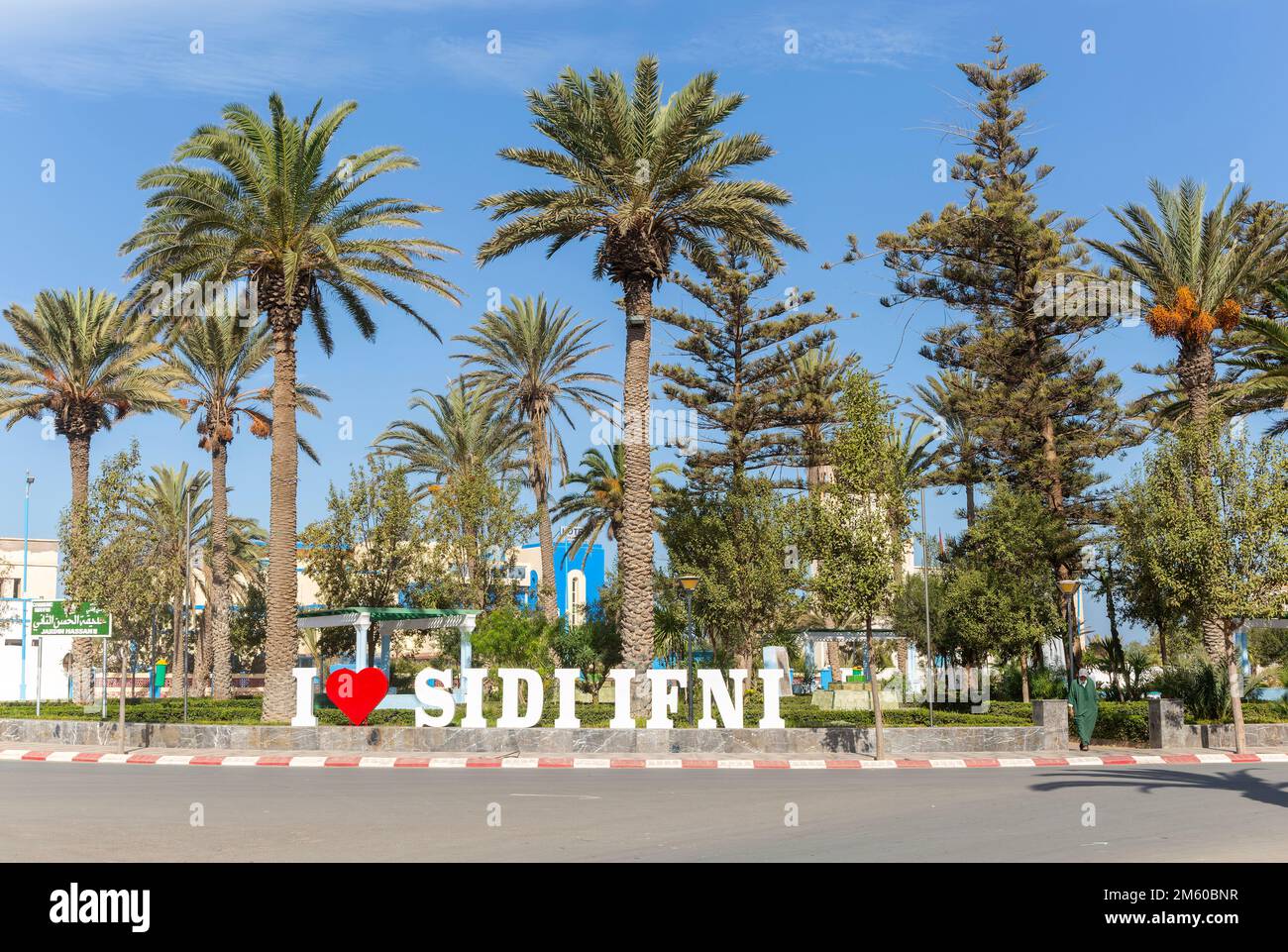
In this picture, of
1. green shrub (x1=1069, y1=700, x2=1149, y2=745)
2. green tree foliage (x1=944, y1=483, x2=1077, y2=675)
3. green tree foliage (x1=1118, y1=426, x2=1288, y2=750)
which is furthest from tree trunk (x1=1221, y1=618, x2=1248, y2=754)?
green tree foliage (x1=944, y1=483, x2=1077, y2=675)

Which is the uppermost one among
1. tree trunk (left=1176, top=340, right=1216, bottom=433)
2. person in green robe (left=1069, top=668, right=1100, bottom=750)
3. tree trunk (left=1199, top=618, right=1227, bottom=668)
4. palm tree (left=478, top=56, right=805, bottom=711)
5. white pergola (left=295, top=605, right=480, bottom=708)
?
palm tree (left=478, top=56, right=805, bottom=711)

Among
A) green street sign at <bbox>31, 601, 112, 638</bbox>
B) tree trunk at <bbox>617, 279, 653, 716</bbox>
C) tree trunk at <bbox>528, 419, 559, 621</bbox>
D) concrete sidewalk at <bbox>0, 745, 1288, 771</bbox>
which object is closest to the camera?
concrete sidewalk at <bbox>0, 745, 1288, 771</bbox>

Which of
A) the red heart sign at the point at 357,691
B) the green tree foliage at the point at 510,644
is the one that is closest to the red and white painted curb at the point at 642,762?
the red heart sign at the point at 357,691

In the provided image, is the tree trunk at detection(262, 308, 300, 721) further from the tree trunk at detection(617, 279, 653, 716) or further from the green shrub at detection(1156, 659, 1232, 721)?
the green shrub at detection(1156, 659, 1232, 721)

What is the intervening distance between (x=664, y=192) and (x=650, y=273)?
1857mm

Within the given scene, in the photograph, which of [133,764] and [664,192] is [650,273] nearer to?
[664,192]

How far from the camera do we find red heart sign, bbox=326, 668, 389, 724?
2372 cm

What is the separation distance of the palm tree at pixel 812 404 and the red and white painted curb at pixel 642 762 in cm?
2323

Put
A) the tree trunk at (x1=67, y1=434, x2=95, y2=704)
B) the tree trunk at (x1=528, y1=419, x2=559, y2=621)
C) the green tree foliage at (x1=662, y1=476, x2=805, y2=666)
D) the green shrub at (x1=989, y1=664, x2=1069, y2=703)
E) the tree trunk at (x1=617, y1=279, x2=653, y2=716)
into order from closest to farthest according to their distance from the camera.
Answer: the tree trunk at (x1=617, y1=279, x2=653, y2=716), the green shrub at (x1=989, y1=664, x2=1069, y2=703), the tree trunk at (x1=67, y1=434, x2=95, y2=704), the green tree foliage at (x1=662, y1=476, x2=805, y2=666), the tree trunk at (x1=528, y1=419, x2=559, y2=621)

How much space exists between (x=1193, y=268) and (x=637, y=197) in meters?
14.1

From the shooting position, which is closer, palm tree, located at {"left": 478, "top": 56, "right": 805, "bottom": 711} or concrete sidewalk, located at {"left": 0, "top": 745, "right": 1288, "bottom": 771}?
concrete sidewalk, located at {"left": 0, "top": 745, "right": 1288, "bottom": 771}

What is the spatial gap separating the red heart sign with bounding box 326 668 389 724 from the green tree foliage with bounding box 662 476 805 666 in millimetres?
13636

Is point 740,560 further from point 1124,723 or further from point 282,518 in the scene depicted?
point 282,518
